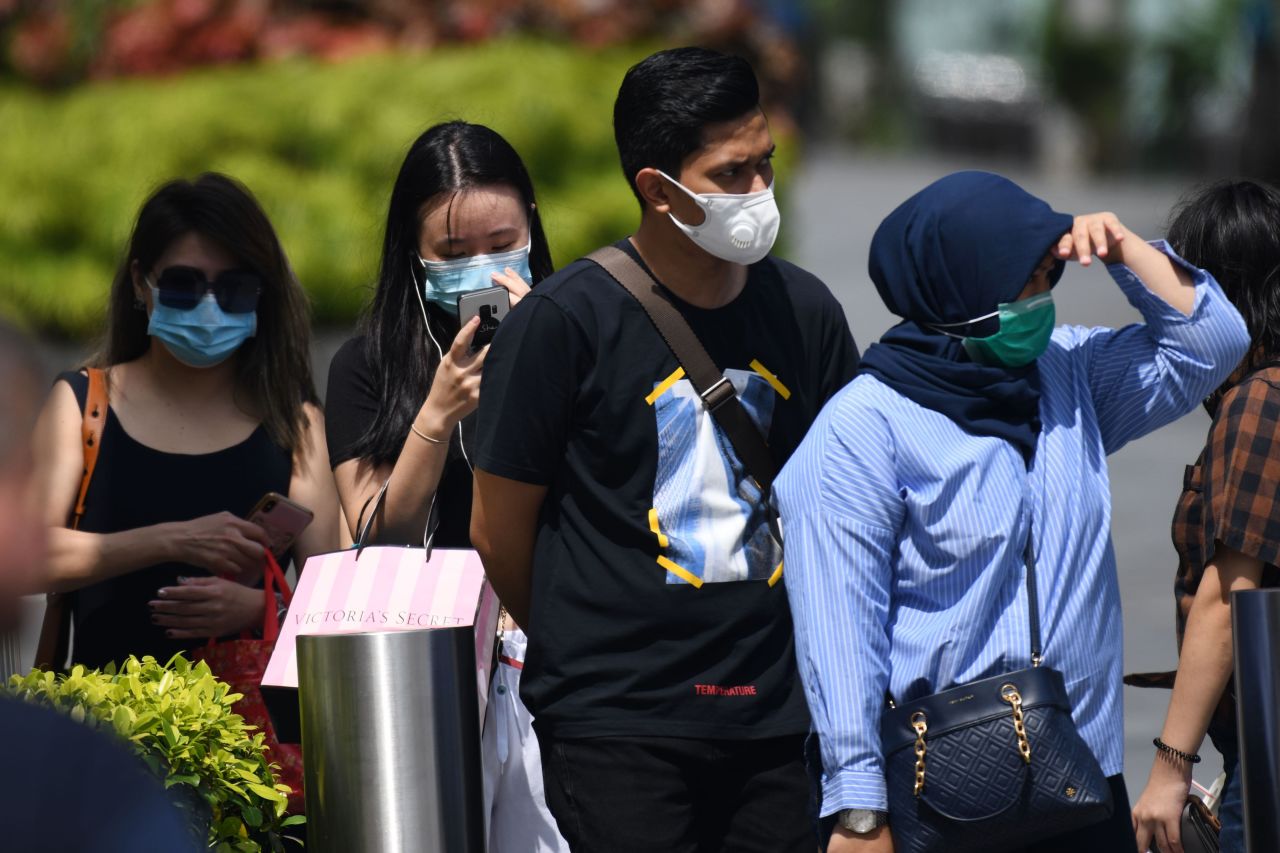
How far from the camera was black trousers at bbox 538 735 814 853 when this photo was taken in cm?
302

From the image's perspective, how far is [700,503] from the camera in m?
3.07

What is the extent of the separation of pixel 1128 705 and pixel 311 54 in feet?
21.7

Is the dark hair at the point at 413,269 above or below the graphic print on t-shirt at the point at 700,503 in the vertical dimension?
above

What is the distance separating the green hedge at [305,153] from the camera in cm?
916

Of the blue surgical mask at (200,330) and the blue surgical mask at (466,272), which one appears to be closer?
the blue surgical mask at (466,272)

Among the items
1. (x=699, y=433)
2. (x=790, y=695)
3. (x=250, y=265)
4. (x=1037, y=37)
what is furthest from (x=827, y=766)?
(x=1037, y=37)

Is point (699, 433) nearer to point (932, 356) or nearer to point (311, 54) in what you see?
point (932, 356)

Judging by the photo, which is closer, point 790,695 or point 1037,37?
point 790,695

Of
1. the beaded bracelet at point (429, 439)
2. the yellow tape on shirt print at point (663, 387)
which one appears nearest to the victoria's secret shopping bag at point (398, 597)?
the beaded bracelet at point (429, 439)

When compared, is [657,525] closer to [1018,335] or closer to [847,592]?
[847,592]

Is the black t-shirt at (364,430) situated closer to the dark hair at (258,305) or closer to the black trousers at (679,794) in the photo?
the dark hair at (258,305)

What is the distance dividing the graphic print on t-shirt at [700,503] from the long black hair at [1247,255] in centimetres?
97

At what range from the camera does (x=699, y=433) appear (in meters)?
3.10

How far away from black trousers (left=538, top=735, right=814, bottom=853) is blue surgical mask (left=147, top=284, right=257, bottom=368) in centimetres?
139
